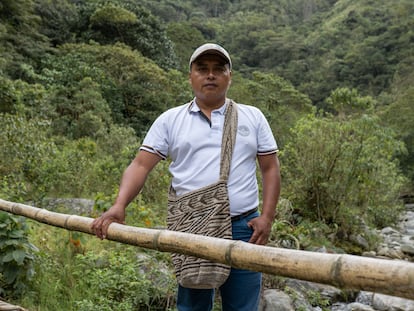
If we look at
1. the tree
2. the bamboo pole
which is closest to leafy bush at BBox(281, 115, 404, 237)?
the tree

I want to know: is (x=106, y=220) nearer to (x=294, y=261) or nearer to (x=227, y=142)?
(x=227, y=142)

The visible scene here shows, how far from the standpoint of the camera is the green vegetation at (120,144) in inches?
149

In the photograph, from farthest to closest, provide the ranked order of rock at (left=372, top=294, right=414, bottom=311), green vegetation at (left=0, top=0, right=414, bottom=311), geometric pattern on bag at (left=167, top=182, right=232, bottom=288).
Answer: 1. rock at (left=372, top=294, right=414, bottom=311)
2. green vegetation at (left=0, top=0, right=414, bottom=311)
3. geometric pattern on bag at (left=167, top=182, right=232, bottom=288)

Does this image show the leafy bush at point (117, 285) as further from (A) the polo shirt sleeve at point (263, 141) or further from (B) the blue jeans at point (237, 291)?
(A) the polo shirt sleeve at point (263, 141)

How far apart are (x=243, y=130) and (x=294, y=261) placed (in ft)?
2.72

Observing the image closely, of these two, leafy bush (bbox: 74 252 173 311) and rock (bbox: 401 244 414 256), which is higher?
rock (bbox: 401 244 414 256)

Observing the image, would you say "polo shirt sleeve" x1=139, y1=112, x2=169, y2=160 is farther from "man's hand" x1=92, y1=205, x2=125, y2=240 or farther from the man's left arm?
the man's left arm

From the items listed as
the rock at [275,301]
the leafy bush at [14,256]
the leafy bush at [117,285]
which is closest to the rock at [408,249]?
the rock at [275,301]

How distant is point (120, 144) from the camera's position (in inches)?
467

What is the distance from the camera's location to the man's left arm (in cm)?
206

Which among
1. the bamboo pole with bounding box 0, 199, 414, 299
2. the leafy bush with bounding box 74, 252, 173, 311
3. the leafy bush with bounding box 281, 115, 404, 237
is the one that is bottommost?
the leafy bush with bounding box 74, 252, 173, 311

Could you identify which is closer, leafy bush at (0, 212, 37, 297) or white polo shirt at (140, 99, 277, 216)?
white polo shirt at (140, 99, 277, 216)

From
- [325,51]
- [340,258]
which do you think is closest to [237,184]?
[340,258]

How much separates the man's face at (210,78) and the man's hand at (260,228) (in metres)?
0.56
